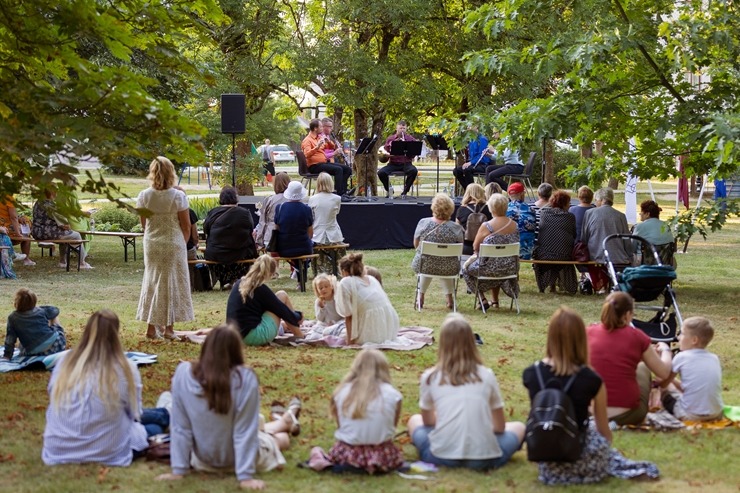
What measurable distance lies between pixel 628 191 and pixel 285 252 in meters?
11.1

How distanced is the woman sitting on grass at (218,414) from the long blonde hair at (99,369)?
1.53 feet

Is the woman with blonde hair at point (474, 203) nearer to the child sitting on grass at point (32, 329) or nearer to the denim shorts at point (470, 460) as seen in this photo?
the child sitting on grass at point (32, 329)

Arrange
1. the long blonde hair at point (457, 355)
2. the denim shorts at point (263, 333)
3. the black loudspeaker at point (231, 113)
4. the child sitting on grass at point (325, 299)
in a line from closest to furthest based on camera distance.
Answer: the long blonde hair at point (457, 355) < the denim shorts at point (263, 333) < the child sitting on grass at point (325, 299) < the black loudspeaker at point (231, 113)

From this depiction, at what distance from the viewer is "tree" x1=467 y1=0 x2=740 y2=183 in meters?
12.5

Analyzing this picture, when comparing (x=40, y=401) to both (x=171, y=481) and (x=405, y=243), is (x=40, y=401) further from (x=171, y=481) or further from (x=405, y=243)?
(x=405, y=243)

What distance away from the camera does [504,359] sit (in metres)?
9.92

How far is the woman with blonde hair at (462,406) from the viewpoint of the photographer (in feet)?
20.3

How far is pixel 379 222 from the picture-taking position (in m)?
20.2

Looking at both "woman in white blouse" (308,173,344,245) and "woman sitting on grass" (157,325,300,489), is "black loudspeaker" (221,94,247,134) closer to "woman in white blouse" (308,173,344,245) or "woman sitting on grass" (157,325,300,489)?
"woman in white blouse" (308,173,344,245)

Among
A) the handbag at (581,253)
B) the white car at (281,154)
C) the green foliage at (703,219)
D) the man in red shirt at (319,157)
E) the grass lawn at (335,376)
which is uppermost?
the white car at (281,154)

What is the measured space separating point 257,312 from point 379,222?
33.0 feet

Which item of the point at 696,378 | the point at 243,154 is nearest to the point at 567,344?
the point at 696,378

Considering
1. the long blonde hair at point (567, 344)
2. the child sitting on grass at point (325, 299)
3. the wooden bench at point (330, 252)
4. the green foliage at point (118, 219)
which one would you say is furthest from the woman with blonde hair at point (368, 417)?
the green foliage at point (118, 219)

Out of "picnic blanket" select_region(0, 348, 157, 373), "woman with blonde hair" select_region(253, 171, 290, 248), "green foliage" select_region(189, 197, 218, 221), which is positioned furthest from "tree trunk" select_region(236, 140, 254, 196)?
"picnic blanket" select_region(0, 348, 157, 373)
